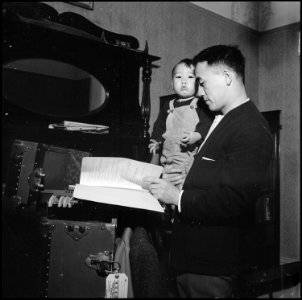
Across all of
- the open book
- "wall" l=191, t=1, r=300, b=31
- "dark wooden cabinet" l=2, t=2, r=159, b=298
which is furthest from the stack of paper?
"wall" l=191, t=1, r=300, b=31

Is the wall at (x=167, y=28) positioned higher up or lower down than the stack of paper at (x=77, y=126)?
higher up

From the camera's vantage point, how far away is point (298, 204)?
75 cm

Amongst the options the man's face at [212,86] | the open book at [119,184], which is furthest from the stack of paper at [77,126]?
the man's face at [212,86]

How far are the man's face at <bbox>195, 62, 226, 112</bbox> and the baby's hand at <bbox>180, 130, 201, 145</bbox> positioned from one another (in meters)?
0.07

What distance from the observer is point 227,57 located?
28.9 inches

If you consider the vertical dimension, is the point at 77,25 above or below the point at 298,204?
above

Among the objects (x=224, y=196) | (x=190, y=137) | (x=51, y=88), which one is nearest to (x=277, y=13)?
(x=190, y=137)

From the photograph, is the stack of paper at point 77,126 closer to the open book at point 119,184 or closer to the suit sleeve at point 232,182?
the open book at point 119,184

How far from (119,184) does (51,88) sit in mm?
316

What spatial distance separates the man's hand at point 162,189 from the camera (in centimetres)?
70

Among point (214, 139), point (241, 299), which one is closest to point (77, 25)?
point (214, 139)

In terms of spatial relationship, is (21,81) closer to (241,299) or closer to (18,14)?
(18,14)

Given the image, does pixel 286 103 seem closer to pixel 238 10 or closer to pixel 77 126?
pixel 238 10

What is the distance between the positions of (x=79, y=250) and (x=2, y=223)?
0.18 m
